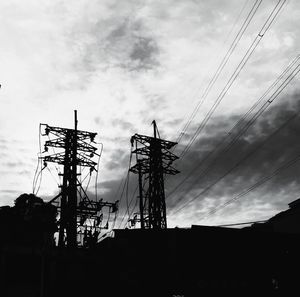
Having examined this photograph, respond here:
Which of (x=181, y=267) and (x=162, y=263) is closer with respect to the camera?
(x=181, y=267)

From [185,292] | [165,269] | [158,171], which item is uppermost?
[158,171]

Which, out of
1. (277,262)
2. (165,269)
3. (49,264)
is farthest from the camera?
(277,262)

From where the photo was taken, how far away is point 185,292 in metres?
17.1

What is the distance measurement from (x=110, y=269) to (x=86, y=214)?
10699 millimetres

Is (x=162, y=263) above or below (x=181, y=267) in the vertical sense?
above

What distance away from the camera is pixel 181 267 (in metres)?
17.7

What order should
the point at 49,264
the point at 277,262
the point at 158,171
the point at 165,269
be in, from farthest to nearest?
the point at 158,171
the point at 277,262
the point at 165,269
the point at 49,264

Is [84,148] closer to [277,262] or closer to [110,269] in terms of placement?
[110,269]

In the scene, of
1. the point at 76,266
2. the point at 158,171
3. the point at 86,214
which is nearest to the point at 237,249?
the point at 158,171

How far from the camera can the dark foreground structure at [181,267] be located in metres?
16.8

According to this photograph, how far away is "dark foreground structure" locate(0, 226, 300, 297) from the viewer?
55.0 feet

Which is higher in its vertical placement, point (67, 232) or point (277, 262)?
point (67, 232)

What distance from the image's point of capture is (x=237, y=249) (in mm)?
18875

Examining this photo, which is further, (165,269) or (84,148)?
(84,148)
